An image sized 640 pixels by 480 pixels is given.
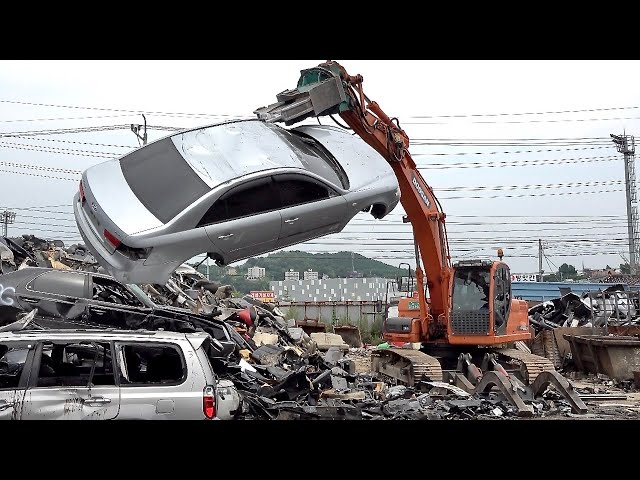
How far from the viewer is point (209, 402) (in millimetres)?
5723

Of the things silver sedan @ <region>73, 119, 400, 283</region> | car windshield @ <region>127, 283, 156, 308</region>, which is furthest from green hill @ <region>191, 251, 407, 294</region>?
silver sedan @ <region>73, 119, 400, 283</region>

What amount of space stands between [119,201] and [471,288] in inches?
272

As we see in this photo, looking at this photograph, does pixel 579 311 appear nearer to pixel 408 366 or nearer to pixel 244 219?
pixel 408 366

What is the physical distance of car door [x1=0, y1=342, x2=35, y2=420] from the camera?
5.49 m

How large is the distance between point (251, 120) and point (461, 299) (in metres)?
5.81

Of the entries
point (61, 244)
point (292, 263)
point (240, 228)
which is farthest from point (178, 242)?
point (61, 244)

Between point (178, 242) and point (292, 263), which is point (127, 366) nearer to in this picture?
point (178, 242)

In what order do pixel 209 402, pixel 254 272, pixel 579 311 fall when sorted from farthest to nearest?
pixel 579 311 → pixel 254 272 → pixel 209 402

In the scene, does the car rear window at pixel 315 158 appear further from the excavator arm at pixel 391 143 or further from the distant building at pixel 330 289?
the distant building at pixel 330 289

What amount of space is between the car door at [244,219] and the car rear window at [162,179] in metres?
0.24

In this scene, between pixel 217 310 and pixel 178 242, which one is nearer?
pixel 178 242

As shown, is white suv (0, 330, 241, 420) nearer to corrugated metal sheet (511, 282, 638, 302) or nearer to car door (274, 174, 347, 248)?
car door (274, 174, 347, 248)

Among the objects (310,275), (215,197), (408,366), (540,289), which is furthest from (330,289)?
(215,197)
